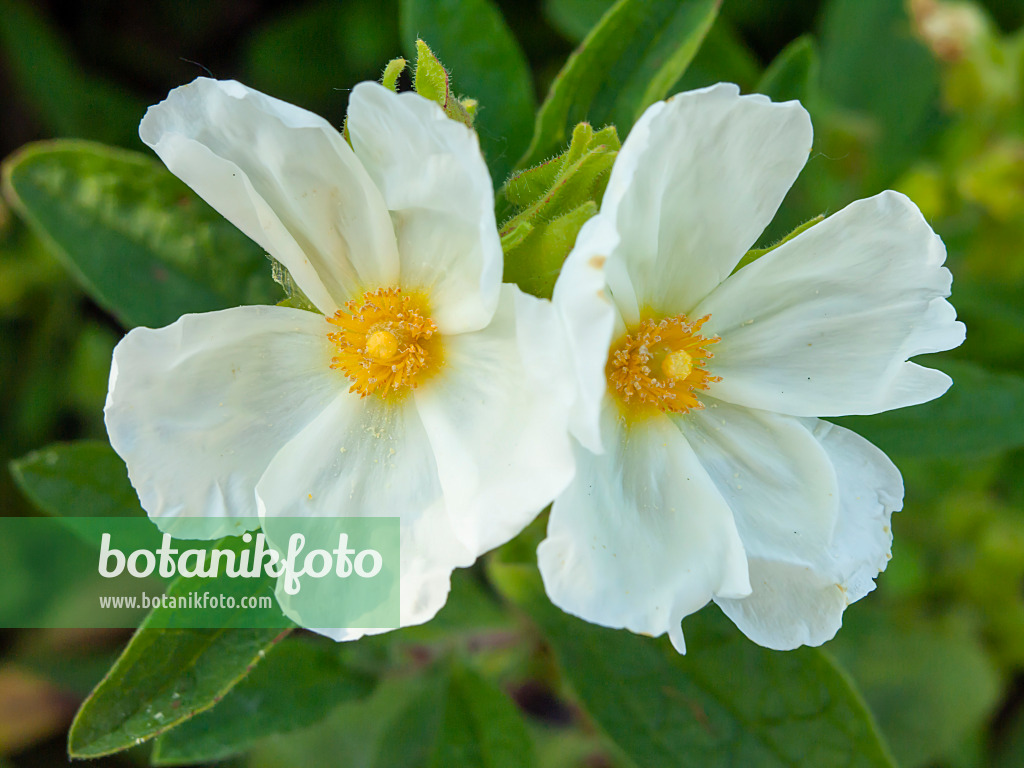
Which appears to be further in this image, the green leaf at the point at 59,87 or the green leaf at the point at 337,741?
the green leaf at the point at 59,87

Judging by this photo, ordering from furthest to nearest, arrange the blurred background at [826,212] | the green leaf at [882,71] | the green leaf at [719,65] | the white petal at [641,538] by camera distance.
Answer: the green leaf at [882,71], the green leaf at [719,65], the blurred background at [826,212], the white petal at [641,538]

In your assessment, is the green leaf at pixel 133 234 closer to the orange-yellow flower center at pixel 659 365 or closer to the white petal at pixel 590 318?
the orange-yellow flower center at pixel 659 365

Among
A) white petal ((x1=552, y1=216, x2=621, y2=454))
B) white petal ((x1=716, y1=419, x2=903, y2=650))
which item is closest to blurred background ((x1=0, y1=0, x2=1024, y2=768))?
white petal ((x1=716, y1=419, x2=903, y2=650))

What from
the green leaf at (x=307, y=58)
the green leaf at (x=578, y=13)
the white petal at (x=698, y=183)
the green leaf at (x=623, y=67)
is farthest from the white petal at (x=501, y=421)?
the green leaf at (x=307, y=58)

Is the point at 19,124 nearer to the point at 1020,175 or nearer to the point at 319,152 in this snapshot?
the point at 319,152

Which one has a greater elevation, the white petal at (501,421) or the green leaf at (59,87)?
the white petal at (501,421)

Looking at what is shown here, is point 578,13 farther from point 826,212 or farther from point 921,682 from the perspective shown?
point 921,682

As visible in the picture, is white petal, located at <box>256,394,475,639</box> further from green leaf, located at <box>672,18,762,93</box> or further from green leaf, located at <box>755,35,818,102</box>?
green leaf, located at <box>672,18,762,93</box>
